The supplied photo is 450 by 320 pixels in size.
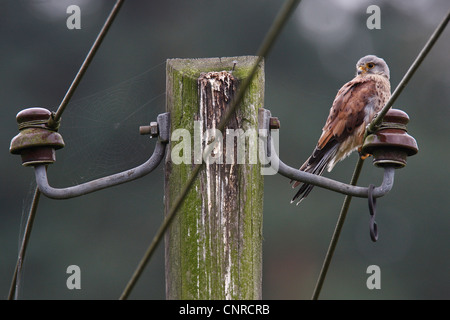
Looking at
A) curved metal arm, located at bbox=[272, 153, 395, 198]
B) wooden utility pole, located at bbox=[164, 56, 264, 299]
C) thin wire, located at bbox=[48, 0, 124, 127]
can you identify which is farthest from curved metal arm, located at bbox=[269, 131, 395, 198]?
thin wire, located at bbox=[48, 0, 124, 127]

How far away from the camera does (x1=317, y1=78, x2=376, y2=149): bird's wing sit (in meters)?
6.83

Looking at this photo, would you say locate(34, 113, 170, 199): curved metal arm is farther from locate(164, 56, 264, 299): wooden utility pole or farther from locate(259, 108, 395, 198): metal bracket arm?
locate(259, 108, 395, 198): metal bracket arm

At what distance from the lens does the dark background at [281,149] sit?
778 inches

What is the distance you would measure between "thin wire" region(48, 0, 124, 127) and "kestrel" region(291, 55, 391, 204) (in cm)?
276

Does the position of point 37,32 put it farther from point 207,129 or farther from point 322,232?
point 207,129

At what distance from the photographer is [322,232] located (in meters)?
20.6

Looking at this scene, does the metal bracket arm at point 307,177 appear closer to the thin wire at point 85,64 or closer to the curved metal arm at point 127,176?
the curved metal arm at point 127,176

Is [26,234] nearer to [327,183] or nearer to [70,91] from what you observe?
[70,91]

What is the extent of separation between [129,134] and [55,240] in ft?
17.7

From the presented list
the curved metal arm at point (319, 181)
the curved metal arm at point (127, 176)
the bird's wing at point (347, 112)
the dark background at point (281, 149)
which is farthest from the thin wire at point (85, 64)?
the dark background at point (281, 149)

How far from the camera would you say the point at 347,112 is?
6.95 m

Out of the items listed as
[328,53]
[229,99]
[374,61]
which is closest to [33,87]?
[328,53]

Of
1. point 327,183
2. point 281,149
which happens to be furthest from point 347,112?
point 281,149

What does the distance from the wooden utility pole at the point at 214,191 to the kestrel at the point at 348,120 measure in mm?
2768
